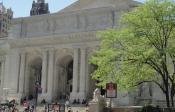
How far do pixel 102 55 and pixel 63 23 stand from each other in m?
27.3

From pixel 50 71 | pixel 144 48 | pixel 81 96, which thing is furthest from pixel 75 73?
pixel 144 48

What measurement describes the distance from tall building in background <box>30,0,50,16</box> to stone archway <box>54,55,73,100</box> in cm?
4725

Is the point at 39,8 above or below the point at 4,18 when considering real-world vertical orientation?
below

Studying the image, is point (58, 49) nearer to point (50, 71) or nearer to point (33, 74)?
point (50, 71)

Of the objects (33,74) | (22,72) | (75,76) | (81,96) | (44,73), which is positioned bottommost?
(81,96)

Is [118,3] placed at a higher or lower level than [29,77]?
higher

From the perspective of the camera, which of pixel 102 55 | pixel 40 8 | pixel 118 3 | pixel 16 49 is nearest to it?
pixel 102 55

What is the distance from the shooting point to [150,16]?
33.4 meters

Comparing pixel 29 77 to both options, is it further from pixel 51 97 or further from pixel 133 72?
pixel 133 72

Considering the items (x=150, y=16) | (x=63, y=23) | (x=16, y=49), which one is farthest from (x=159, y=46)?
(x=16, y=49)

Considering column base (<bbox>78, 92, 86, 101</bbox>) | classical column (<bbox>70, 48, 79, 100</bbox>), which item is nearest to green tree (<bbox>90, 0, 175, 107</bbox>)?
column base (<bbox>78, 92, 86, 101</bbox>)

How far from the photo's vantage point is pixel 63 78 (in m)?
64.7

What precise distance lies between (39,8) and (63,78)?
51761mm

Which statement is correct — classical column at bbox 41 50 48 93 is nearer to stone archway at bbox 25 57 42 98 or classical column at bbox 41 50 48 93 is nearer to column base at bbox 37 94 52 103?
column base at bbox 37 94 52 103
